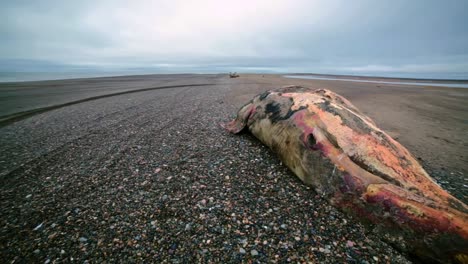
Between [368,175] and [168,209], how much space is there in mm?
2807

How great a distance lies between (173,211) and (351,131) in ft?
9.85

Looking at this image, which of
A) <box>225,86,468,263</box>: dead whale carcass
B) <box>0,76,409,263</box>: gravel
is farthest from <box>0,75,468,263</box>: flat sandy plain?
<box>225,86,468,263</box>: dead whale carcass

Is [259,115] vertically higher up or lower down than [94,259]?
higher up

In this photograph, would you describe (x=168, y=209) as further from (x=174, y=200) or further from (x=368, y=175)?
(x=368, y=175)

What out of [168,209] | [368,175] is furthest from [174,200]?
[368,175]

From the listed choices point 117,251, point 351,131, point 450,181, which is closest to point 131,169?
point 117,251

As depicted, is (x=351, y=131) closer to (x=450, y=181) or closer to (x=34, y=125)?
(x=450, y=181)

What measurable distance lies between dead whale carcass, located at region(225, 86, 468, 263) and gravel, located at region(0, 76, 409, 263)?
0.83 feet

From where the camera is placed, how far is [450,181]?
349cm

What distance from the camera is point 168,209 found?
2.75m

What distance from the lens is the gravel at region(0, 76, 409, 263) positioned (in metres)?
2.13

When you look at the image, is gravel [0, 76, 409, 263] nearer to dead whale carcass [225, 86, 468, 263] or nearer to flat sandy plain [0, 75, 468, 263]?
flat sandy plain [0, 75, 468, 263]

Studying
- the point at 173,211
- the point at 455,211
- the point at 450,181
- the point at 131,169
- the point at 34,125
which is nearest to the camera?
the point at 455,211

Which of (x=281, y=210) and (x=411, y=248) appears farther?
(x=281, y=210)
